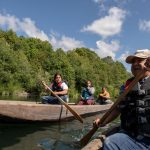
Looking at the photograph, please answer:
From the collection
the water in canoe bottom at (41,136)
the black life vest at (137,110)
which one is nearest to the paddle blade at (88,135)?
the water in canoe bottom at (41,136)

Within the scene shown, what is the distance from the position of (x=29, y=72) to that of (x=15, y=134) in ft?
85.1

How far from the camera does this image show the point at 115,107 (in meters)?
3.55

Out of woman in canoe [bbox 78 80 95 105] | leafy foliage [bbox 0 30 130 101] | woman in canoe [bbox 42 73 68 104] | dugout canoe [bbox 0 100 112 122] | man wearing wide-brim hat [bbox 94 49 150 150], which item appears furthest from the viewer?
leafy foliage [bbox 0 30 130 101]

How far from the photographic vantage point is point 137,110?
2.93m

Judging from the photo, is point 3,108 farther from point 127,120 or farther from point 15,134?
point 127,120

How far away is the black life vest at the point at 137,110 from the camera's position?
9.45 feet

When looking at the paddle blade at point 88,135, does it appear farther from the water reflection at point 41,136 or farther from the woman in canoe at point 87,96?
the woman in canoe at point 87,96

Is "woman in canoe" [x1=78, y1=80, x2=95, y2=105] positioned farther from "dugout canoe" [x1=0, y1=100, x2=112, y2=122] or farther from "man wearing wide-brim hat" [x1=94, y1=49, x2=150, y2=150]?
"man wearing wide-brim hat" [x1=94, y1=49, x2=150, y2=150]

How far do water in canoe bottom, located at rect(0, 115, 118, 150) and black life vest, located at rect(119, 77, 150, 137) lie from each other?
93.7 inches

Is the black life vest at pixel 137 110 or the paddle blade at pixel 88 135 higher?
the black life vest at pixel 137 110

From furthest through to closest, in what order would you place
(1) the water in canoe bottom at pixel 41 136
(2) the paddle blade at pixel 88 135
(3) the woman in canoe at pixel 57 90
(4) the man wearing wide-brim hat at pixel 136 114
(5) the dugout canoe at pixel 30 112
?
1. (3) the woman in canoe at pixel 57 90
2. (5) the dugout canoe at pixel 30 112
3. (1) the water in canoe bottom at pixel 41 136
4. (2) the paddle blade at pixel 88 135
5. (4) the man wearing wide-brim hat at pixel 136 114

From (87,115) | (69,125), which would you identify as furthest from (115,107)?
(87,115)

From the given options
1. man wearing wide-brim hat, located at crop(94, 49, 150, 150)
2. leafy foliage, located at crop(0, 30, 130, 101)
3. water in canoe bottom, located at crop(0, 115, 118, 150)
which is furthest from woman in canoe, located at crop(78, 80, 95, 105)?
leafy foliage, located at crop(0, 30, 130, 101)

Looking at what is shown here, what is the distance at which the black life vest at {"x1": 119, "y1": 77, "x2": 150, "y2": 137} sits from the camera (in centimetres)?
288
